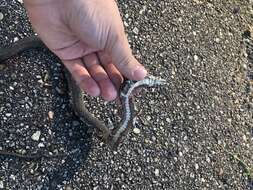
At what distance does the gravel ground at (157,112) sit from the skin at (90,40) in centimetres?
36

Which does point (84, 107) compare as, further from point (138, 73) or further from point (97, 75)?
point (138, 73)

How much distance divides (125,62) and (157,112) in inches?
29.6

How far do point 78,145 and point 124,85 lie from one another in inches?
18.3

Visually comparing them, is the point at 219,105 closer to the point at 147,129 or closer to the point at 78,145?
the point at 147,129

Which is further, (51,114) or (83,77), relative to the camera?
(51,114)

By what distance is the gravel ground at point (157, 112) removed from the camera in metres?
2.79

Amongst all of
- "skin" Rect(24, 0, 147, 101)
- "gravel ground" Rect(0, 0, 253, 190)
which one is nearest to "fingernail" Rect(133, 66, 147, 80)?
"skin" Rect(24, 0, 147, 101)

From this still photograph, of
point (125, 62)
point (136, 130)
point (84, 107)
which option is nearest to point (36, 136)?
point (84, 107)

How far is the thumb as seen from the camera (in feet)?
7.99

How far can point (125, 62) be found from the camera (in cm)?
244

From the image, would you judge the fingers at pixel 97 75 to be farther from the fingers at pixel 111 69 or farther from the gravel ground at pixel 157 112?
the gravel ground at pixel 157 112

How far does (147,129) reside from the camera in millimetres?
3053

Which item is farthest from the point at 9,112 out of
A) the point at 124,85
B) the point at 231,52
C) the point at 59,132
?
the point at 231,52

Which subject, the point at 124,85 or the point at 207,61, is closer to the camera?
the point at 124,85
